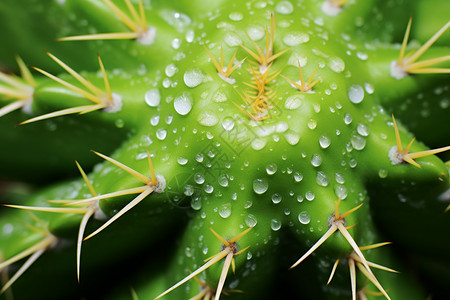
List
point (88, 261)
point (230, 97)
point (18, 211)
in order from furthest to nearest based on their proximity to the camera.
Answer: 1. point (18, 211)
2. point (88, 261)
3. point (230, 97)

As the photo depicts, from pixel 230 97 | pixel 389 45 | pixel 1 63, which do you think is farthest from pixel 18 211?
pixel 389 45

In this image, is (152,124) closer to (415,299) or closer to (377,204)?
(377,204)

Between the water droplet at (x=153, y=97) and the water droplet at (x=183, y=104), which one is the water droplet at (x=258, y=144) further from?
the water droplet at (x=153, y=97)

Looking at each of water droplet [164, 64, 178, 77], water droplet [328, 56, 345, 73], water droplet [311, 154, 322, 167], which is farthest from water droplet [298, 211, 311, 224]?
water droplet [164, 64, 178, 77]

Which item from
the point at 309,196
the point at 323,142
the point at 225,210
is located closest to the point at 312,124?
the point at 323,142

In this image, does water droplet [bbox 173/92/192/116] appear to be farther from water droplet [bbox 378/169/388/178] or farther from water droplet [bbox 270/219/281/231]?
water droplet [bbox 378/169/388/178]

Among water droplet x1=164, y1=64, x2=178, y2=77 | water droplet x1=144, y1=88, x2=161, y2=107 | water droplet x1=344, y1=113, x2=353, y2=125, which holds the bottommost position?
water droplet x1=344, y1=113, x2=353, y2=125
